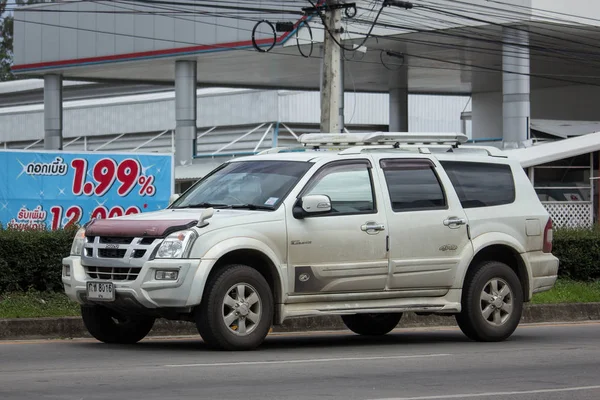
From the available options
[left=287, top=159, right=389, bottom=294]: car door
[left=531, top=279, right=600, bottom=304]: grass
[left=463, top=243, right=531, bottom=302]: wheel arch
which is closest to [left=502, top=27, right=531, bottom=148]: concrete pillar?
[left=531, top=279, right=600, bottom=304]: grass

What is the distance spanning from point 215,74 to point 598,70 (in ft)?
46.7

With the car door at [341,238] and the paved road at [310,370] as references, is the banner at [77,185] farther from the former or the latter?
the car door at [341,238]

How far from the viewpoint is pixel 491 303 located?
12.8 metres

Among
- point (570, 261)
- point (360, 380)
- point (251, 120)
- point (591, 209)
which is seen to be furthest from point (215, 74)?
point (360, 380)

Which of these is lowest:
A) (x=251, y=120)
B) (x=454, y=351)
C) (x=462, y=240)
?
(x=454, y=351)

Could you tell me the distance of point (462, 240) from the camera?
1257cm

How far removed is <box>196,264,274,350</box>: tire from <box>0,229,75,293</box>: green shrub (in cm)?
421

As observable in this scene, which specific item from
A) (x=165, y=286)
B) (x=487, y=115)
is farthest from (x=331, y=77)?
(x=487, y=115)

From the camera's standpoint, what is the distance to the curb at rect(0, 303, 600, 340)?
13.0 m

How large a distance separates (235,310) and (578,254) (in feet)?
30.9

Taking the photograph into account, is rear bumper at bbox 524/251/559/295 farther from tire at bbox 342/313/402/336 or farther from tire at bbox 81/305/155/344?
tire at bbox 81/305/155/344

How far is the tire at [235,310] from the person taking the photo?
35.8ft

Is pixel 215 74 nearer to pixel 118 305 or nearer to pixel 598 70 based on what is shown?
pixel 598 70

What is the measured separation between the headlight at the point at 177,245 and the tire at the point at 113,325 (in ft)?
4.81
